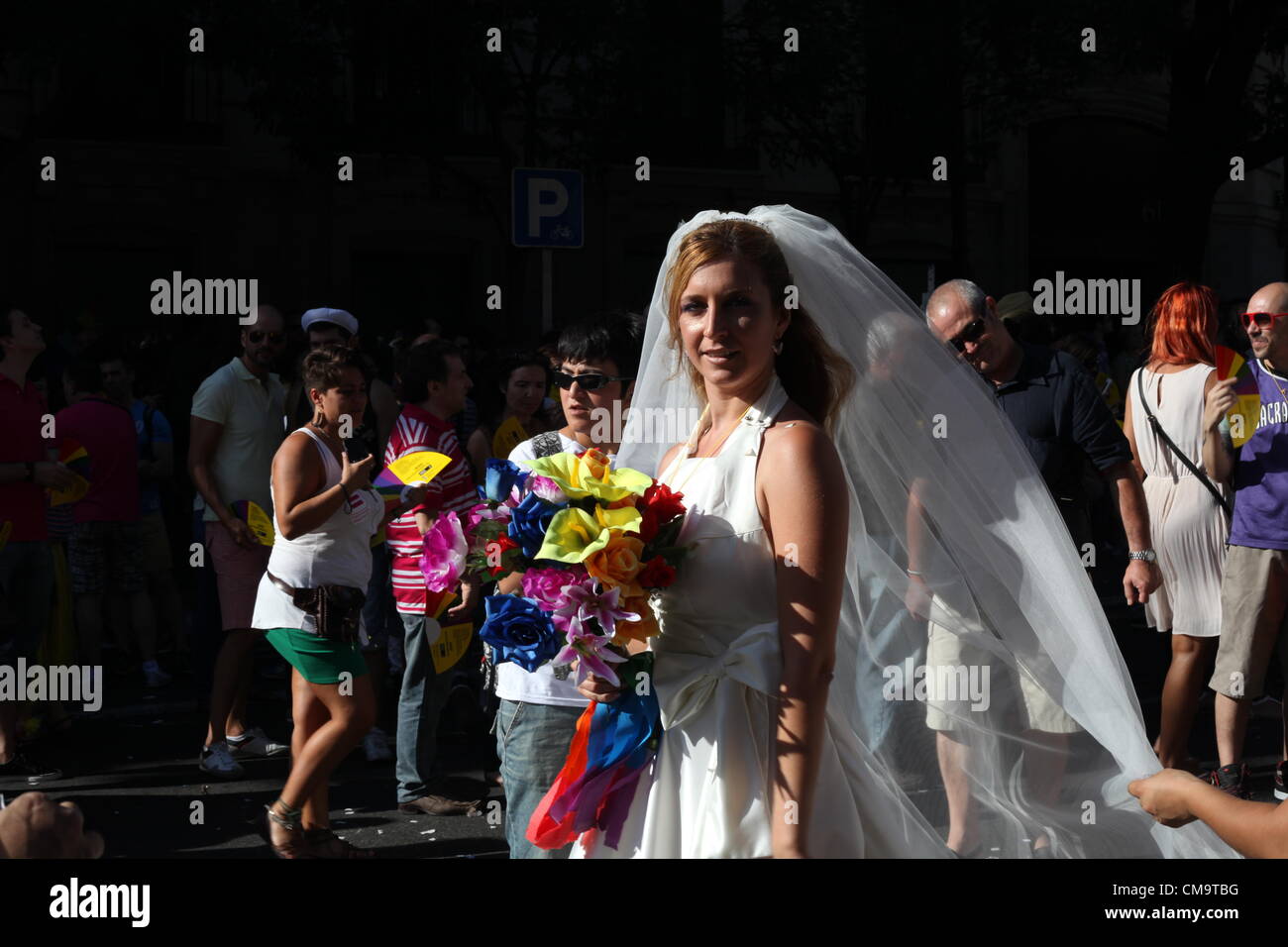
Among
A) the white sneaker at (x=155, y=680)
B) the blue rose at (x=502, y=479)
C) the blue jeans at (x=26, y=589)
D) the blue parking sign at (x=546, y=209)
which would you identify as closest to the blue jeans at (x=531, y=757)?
the blue rose at (x=502, y=479)

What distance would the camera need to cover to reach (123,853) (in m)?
5.50

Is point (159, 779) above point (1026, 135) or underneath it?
underneath

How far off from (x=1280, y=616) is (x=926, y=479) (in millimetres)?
3102

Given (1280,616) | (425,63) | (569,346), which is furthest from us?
(425,63)

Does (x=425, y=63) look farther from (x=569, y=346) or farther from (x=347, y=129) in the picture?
(x=569, y=346)

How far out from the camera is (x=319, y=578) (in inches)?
214

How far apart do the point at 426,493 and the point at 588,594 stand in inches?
129

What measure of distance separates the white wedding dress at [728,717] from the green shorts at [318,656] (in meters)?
2.39

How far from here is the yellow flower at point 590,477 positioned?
2957 millimetres

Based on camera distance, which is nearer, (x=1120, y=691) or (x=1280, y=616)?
(x=1120, y=691)

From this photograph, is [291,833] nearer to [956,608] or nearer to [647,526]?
[956,608]

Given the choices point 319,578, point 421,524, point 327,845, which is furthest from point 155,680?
point 421,524

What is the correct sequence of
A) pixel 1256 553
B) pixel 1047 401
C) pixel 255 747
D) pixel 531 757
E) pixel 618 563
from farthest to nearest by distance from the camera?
1. pixel 255 747
2. pixel 1256 553
3. pixel 1047 401
4. pixel 531 757
5. pixel 618 563
